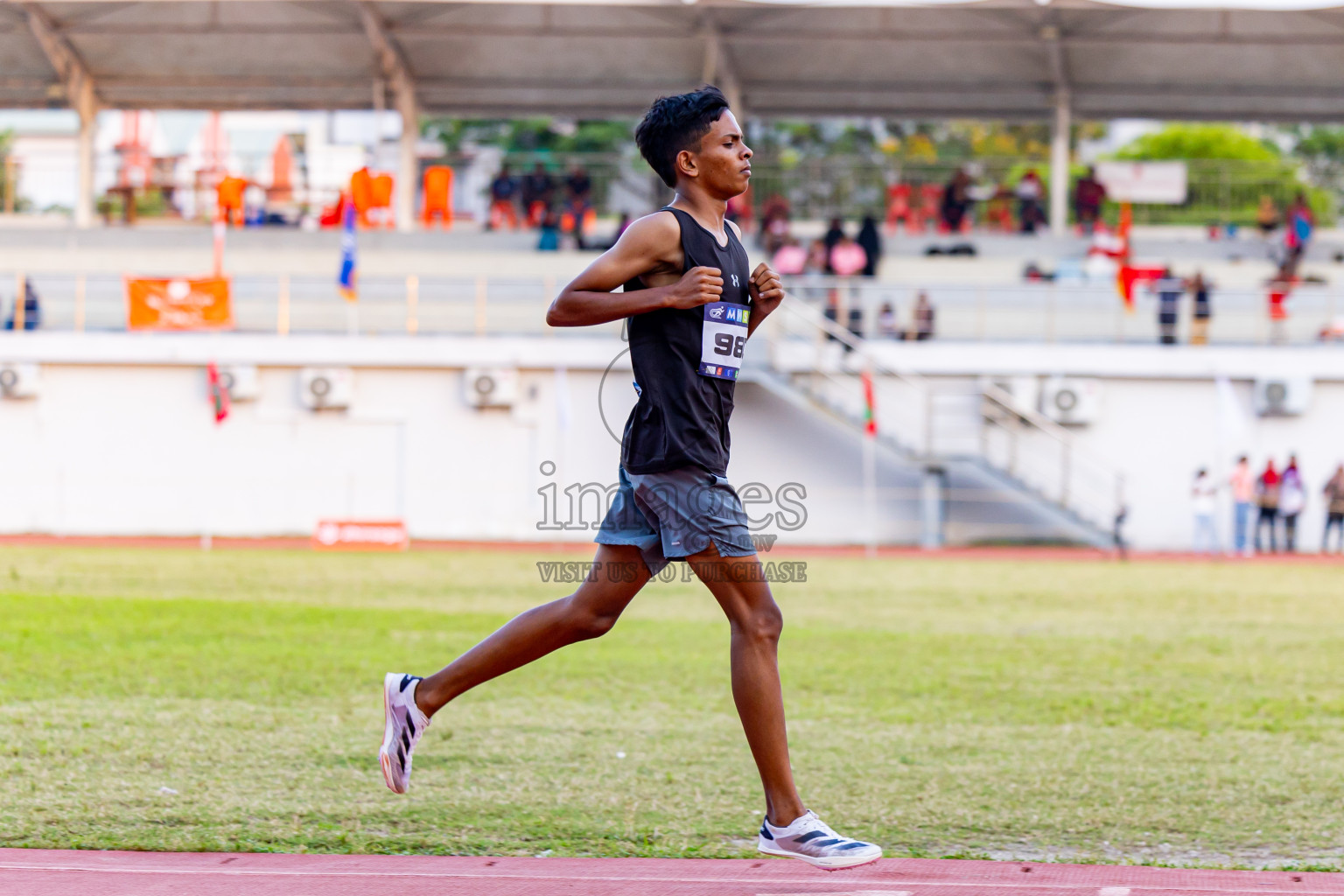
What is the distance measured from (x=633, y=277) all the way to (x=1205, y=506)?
2306cm

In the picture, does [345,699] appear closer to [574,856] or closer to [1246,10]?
[574,856]

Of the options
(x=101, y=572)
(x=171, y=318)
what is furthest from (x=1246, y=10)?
(x=101, y=572)

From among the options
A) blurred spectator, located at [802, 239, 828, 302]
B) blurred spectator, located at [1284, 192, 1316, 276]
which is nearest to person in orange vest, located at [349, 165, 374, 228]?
blurred spectator, located at [802, 239, 828, 302]

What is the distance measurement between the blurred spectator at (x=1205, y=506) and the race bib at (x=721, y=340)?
22.6 metres

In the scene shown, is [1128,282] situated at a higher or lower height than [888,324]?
higher

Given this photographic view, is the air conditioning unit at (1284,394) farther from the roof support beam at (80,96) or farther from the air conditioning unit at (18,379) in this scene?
the roof support beam at (80,96)

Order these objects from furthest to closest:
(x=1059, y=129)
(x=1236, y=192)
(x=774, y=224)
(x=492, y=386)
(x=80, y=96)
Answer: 1. (x=80, y=96)
2. (x=1059, y=129)
3. (x=1236, y=192)
4. (x=774, y=224)
5. (x=492, y=386)

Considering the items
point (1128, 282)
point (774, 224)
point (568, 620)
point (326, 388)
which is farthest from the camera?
point (774, 224)

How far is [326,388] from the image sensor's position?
2836cm

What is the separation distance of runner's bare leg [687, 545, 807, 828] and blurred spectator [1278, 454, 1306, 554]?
81.1ft

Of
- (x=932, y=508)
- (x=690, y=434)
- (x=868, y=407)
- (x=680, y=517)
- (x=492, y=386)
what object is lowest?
(x=932, y=508)

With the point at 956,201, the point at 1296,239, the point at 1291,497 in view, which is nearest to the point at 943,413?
the point at 1291,497

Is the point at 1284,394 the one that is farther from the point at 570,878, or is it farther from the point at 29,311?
the point at 570,878

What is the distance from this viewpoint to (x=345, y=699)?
8.52 meters
